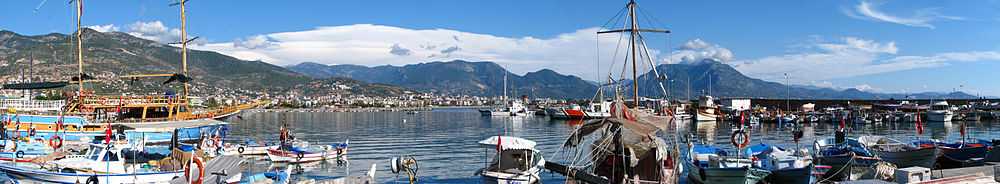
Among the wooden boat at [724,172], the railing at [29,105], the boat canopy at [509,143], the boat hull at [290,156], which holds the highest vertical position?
the railing at [29,105]

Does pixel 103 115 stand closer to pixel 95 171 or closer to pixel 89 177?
pixel 95 171

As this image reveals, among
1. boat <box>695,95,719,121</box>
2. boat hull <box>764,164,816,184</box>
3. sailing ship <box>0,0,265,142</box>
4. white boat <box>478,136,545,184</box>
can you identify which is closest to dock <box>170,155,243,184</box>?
white boat <box>478,136,545,184</box>

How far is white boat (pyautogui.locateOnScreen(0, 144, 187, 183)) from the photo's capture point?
2512cm

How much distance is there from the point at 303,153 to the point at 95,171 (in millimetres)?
13416

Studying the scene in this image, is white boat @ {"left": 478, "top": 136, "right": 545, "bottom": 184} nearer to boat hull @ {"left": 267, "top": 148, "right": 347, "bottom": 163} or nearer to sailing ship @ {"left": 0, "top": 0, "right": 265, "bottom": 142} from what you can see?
boat hull @ {"left": 267, "top": 148, "right": 347, "bottom": 163}

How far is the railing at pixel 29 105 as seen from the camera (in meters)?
52.8

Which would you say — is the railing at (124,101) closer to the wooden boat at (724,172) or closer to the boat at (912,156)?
the wooden boat at (724,172)

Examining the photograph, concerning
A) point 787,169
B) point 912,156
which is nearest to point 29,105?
point 787,169

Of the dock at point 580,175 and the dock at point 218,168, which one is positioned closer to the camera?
the dock at point 580,175

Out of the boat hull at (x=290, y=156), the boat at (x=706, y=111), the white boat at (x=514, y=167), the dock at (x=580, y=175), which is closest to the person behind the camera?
the dock at (x=580, y=175)

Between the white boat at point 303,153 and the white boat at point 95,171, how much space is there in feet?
36.5

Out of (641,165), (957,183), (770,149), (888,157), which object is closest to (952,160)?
(888,157)

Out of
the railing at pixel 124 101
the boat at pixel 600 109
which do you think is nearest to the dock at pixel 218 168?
the railing at pixel 124 101

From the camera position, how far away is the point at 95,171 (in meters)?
25.6
